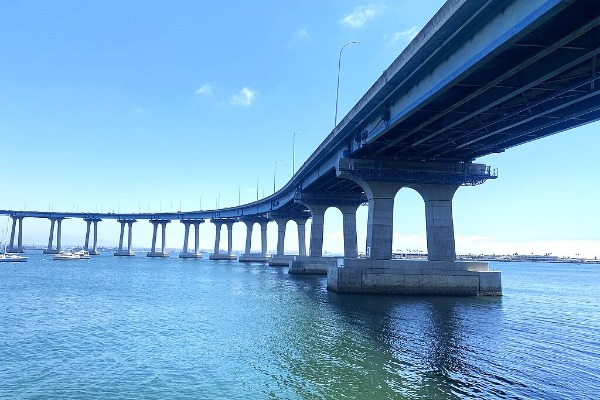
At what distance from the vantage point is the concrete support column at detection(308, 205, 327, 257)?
298 ft

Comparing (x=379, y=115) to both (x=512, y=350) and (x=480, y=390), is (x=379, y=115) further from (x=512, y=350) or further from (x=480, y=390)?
(x=480, y=390)

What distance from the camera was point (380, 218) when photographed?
52.9m

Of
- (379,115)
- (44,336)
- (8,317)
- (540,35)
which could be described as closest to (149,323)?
(44,336)

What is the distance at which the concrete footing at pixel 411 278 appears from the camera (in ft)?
162

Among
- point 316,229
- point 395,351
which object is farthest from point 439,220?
point 316,229

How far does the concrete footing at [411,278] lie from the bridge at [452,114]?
4.3 inches

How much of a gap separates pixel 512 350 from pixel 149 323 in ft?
77.3

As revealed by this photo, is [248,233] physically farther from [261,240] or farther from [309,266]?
[309,266]

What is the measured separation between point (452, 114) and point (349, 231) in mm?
49310

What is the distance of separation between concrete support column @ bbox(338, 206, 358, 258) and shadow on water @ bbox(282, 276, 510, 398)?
4052 centimetres

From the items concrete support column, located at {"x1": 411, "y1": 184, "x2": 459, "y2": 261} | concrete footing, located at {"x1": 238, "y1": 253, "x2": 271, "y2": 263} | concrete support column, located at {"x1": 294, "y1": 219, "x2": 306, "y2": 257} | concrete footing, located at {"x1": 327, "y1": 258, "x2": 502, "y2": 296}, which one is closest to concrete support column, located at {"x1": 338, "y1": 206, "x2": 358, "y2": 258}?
concrete support column, located at {"x1": 411, "y1": 184, "x2": 459, "y2": 261}

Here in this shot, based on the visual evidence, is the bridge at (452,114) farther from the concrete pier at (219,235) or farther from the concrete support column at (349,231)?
the concrete pier at (219,235)

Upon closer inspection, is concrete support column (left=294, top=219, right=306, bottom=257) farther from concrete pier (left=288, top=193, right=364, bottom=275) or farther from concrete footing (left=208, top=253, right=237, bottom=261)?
concrete footing (left=208, top=253, right=237, bottom=261)

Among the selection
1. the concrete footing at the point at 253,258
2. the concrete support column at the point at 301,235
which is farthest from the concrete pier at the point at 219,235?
the concrete support column at the point at 301,235
